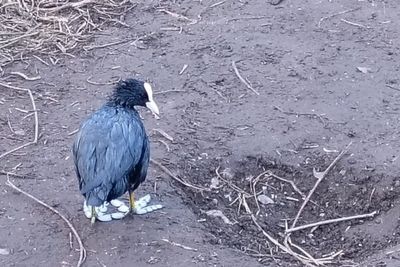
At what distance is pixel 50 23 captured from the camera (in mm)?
7410

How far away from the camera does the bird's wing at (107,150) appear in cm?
471

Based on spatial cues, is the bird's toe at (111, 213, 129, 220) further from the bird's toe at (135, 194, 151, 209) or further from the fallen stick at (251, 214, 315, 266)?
the fallen stick at (251, 214, 315, 266)

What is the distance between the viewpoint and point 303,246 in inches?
200

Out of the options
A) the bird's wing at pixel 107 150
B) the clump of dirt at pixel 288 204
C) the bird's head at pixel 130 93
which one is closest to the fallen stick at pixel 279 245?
the clump of dirt at pixel 288 204

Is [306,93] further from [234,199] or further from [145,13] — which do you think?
[145,13]

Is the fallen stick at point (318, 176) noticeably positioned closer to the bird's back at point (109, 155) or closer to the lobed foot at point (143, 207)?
the lobed foot at point (143, 207)

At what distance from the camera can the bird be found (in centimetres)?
471

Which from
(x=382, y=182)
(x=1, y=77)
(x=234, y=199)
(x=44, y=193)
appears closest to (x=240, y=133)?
(x=234, y=199)

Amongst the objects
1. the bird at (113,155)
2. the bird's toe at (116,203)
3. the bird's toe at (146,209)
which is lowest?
the bird's toe at (116,203)

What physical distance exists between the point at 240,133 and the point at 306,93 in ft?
2.34

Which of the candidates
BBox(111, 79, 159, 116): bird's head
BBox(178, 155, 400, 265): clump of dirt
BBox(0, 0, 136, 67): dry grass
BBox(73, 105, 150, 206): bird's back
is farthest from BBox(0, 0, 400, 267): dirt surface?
BBox(111, 79, 159, 116): bird's head

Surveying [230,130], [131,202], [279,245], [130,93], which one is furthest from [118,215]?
[230,130]

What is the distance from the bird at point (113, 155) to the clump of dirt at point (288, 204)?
0.45m

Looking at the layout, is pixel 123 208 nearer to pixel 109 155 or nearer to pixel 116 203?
pixel 116 203
